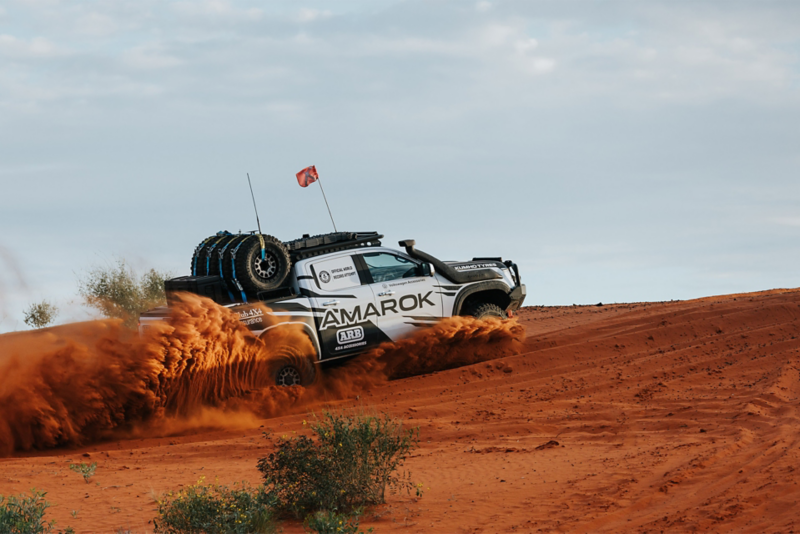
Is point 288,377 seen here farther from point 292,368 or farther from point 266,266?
point 266,266

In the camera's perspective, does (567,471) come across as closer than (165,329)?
Yes

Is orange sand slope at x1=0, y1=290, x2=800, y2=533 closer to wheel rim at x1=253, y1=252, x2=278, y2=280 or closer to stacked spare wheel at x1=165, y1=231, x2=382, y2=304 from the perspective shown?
stacked spare wheel at x1=165, y1=231, x2=382, y2=304

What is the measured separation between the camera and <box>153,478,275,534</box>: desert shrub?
668 centimetres

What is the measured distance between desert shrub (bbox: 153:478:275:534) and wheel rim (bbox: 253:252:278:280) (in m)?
5.36

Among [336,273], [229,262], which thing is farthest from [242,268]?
[336,273]

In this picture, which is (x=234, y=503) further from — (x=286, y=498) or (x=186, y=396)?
(x=186, y=396)

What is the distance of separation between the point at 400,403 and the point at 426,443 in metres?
1.92

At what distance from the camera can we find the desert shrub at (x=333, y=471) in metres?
7.61

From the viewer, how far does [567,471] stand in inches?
339

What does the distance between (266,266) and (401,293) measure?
2299mm

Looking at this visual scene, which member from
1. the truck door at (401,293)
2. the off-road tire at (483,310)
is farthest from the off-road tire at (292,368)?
the off-road tire at (483,310)

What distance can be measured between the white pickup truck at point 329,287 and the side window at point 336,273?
0.02 meters

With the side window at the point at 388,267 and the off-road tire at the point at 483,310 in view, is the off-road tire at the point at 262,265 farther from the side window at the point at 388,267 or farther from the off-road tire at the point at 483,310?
the off-road tire at the point at 483,310

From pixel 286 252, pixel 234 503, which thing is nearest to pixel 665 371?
pixel 286 252
